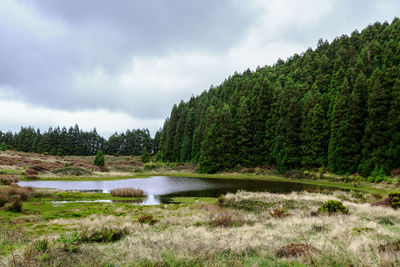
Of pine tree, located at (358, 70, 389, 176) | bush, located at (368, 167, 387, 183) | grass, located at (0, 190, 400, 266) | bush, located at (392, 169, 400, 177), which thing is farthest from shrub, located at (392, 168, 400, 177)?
grass, located at (0, 190, 400, 266)

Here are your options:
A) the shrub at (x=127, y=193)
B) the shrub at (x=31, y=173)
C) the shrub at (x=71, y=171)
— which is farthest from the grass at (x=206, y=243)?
the shrub at (x=71, y=171)

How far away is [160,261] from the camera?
18.2 feet

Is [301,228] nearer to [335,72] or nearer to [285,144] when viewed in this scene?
[285,144]

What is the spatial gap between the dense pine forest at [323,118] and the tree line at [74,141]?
133 ft

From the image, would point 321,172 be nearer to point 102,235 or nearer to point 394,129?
point 394,129

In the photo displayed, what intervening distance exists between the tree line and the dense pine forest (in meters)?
40.4

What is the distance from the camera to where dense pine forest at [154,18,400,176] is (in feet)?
131

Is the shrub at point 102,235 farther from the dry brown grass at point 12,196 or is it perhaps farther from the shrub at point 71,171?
the shrub at point 71,171

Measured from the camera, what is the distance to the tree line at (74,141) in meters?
105

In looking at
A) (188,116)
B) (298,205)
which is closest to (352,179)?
(298,205)

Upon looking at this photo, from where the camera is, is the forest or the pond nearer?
the pond

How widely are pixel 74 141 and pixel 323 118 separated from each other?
108 meters

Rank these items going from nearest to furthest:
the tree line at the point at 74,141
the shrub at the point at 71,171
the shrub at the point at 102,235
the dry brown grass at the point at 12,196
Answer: the shrub at the point at 102,235 < the dry brown grass at the point at 12,196 < the shrub at the point at 71,171 < the tree line at the point at 74,141

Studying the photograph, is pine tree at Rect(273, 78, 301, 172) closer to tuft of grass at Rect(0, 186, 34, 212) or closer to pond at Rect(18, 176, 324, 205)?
pond at Rect(18, 176, 324, 205)
